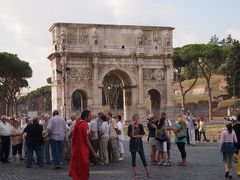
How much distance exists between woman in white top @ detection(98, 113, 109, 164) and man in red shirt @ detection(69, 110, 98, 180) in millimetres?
7115

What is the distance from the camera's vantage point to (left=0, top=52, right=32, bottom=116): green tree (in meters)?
60.0

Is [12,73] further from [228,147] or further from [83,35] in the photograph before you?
[228,147]

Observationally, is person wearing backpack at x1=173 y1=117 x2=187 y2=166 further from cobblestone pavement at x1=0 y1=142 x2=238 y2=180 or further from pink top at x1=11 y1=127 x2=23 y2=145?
pink top at x1=11 y1=127 x2=23 y2=145

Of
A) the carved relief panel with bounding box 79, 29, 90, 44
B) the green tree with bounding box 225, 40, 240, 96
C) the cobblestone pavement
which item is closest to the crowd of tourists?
the cobblestone pavement

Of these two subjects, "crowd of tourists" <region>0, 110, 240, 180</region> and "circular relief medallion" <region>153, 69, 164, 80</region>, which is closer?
"crowd of tourists" <region>0, 110, 240, 180</region>

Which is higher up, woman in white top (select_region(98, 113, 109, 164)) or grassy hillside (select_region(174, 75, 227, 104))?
grassy hillside (select_region(174, 75, 227, 104))

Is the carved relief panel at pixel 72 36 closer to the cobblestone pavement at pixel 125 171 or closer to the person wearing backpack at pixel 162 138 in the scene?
the cobblestone pavement at pixel 125 171

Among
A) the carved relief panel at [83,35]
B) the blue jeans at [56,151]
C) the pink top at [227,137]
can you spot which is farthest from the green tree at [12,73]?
the pink top at [227,137]

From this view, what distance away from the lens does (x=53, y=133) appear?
1605 centimetres

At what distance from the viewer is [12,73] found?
61.2m

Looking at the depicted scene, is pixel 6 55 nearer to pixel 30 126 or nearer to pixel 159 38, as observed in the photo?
pixel 159 38

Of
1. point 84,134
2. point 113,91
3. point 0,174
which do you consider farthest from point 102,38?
point 84,134

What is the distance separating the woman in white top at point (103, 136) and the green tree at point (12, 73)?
44.1 metres

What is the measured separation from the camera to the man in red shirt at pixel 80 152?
9.84m
